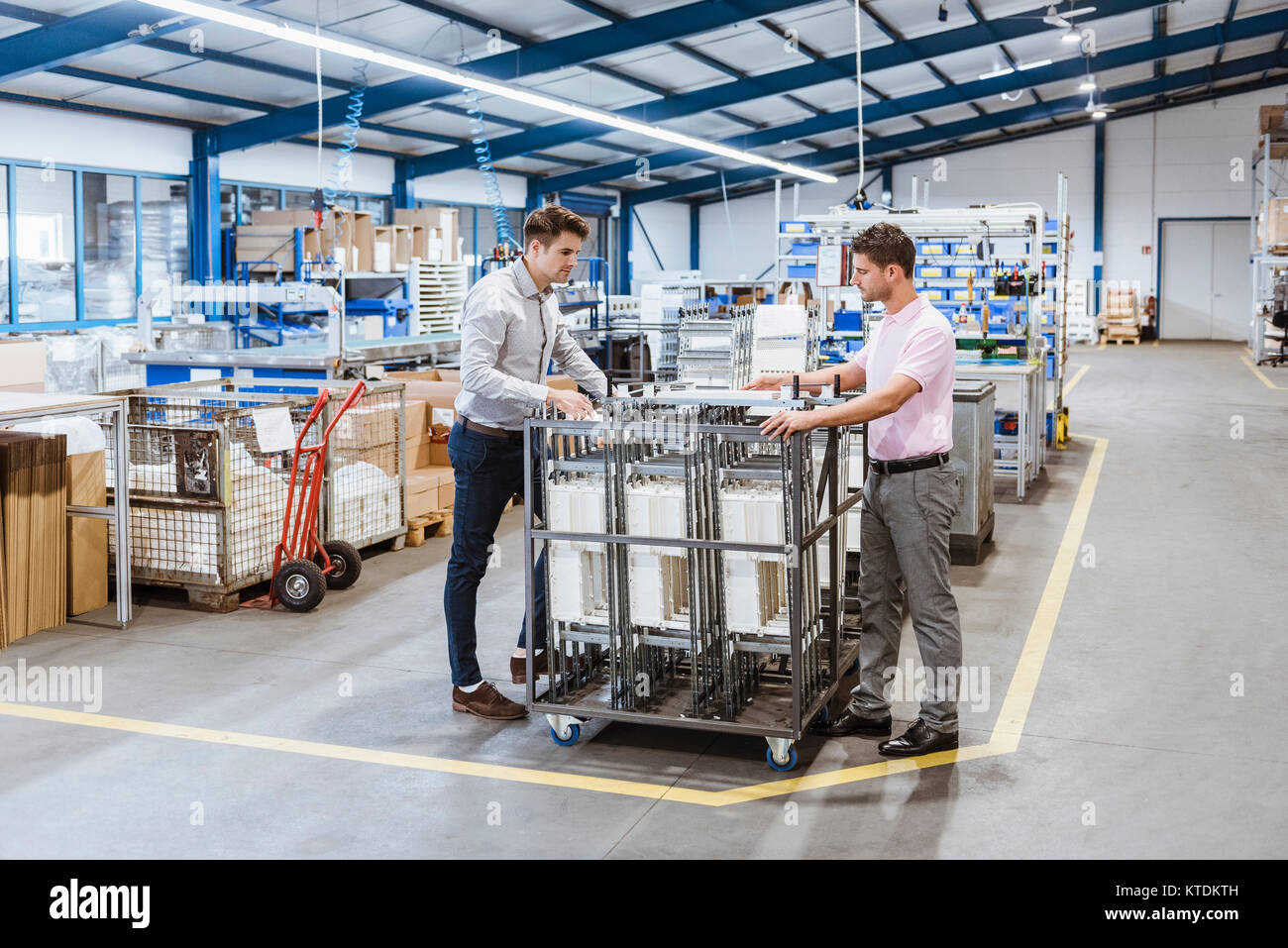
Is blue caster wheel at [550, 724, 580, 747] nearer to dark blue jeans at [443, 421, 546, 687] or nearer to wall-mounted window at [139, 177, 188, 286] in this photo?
dark blue jeans at [443, 421, 546, 687]

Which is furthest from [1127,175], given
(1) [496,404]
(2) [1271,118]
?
(1) [496,404]

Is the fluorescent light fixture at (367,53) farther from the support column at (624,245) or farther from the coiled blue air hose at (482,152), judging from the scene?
the support column at (624,245)

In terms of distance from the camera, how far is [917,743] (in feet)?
14.9

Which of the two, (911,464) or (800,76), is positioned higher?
(800,76)

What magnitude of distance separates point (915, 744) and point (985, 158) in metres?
30.7

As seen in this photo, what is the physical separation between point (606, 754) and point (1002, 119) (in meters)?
27.1

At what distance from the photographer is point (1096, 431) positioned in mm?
14352

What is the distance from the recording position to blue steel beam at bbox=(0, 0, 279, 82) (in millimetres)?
10945

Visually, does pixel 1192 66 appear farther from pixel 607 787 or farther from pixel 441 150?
pixel 607 787

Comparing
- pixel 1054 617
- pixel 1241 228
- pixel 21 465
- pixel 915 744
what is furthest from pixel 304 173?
pixel 1241 228

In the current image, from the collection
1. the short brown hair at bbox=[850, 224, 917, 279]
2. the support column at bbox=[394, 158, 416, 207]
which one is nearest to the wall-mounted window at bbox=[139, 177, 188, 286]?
the support column at bbox=[394, 158, 416, 207]

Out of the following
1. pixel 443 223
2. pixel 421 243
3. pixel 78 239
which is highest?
pixel 443 223

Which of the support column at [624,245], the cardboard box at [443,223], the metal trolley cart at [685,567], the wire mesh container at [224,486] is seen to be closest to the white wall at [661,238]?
the support column at [624,245]

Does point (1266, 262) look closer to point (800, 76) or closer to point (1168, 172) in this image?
point (1168, 172)
